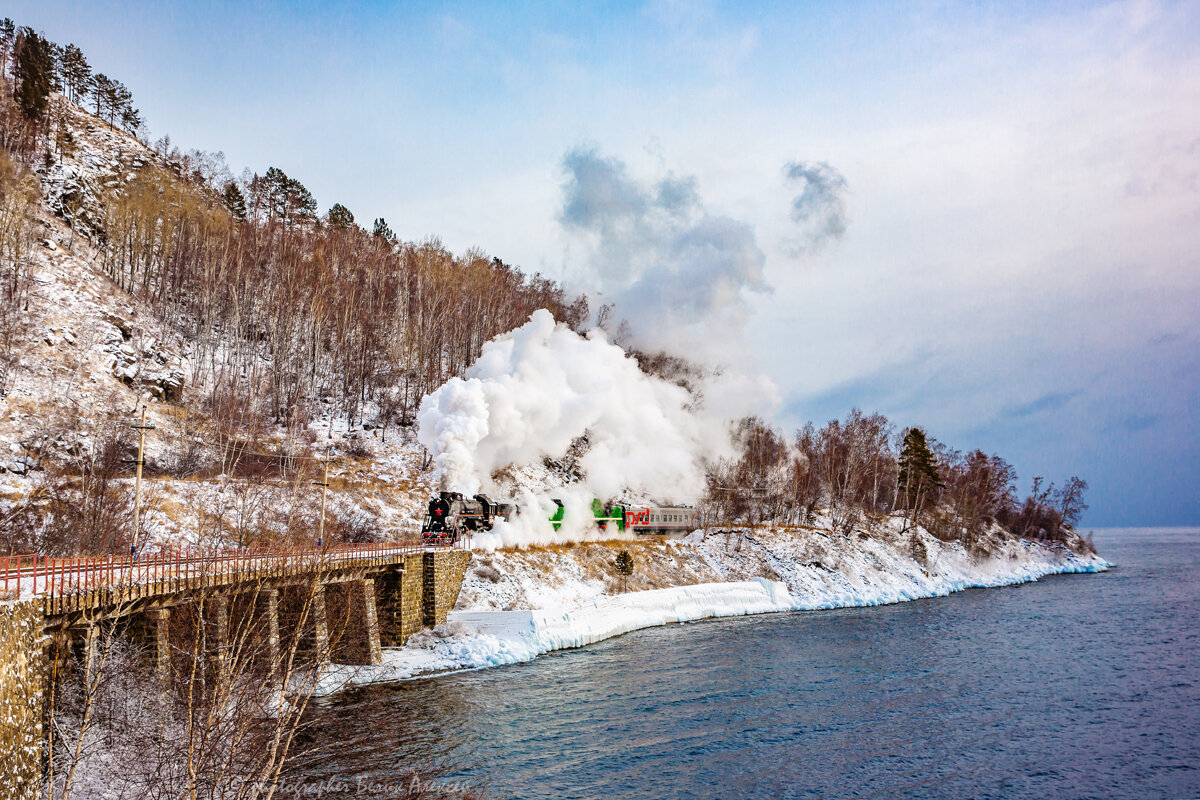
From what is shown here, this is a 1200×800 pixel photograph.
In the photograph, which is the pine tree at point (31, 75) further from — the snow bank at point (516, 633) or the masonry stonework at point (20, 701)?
the masonry stonework at point (20, 701)

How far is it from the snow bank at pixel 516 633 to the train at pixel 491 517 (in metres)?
6.03

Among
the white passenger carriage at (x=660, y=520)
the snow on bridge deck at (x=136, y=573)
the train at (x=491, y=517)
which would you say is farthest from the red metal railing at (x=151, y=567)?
the white passenger carriage at (x=660, y=520)

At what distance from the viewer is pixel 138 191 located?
95.6m

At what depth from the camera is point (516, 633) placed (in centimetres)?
4066

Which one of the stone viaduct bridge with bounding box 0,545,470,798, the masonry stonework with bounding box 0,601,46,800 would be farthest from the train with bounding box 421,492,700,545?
the masonry stonework with bounding box 0,601,46,800

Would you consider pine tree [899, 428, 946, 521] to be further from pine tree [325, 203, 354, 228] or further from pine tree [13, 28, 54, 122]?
pine tree [13, 28, 54, 122]

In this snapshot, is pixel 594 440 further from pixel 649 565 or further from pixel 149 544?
pixel 149 544

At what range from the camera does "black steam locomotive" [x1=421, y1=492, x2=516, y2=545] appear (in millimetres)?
45406

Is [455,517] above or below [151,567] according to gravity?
above

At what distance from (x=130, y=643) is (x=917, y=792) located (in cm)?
2669

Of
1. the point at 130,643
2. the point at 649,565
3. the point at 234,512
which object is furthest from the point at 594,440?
the point at 130,643

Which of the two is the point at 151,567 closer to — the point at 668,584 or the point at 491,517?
the point at 491,517

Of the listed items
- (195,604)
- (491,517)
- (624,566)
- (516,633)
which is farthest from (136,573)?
(624,566)

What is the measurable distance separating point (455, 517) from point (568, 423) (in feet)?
64.2
